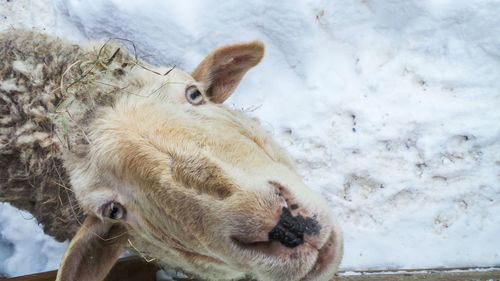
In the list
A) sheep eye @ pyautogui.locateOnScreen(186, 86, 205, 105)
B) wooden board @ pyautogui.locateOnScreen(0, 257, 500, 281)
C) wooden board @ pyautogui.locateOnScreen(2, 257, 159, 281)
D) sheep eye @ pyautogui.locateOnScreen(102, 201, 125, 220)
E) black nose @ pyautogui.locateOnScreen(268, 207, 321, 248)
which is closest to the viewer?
black nose @ pyautogui.locateOnScreen(268, 207, 321, 248)

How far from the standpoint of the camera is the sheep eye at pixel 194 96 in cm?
296

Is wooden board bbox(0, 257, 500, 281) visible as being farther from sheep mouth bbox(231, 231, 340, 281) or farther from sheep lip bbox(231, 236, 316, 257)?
sheep lip bbox(231, 236, 316, 257)

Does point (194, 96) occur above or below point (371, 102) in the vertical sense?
above

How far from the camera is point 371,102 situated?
448cm

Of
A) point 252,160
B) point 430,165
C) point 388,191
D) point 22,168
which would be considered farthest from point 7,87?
point 430,165

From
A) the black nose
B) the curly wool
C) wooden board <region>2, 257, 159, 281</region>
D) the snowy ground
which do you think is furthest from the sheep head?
the snowy ground

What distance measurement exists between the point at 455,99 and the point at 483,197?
85cm

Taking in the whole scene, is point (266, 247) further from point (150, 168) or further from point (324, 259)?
point (150, 168)

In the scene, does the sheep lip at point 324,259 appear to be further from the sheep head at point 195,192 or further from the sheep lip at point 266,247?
the sheep lip at point 266,247

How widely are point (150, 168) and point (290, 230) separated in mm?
794

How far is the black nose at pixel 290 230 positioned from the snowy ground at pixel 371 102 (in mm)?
2285

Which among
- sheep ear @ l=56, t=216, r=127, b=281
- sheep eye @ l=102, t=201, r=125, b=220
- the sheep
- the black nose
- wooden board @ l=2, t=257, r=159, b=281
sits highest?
the black nose

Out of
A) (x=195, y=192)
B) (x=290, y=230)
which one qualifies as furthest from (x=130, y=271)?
(x=290, y=230)

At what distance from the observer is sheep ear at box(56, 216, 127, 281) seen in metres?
2.85
